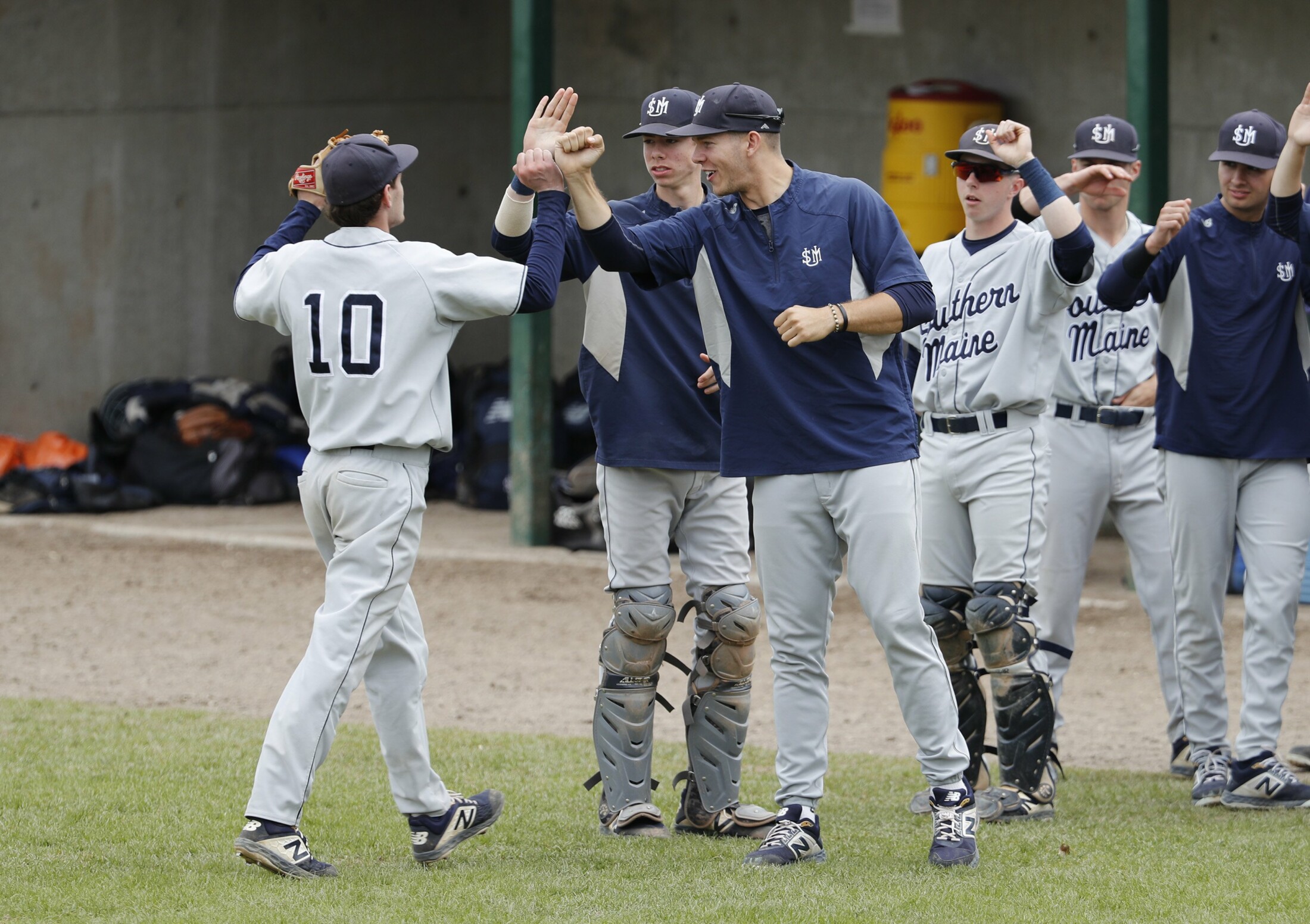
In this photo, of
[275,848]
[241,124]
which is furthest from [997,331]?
[241,124]

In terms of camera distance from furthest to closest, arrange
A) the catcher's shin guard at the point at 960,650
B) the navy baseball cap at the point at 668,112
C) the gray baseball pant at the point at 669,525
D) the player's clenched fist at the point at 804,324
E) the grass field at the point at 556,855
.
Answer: the catcher's shin guard at the point at 960,650 < the gray baseball pant at the point at 669,525 < the navy baseball cap at the point at 668,112 < the player's clenched fist at the point at 804,324 < the grass field at the point at 556,855

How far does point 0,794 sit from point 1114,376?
3.87 meters

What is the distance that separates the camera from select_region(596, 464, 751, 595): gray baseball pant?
5.17m

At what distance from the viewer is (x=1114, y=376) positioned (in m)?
6.08

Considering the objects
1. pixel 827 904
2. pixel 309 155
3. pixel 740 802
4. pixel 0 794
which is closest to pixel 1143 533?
pixel 740 802

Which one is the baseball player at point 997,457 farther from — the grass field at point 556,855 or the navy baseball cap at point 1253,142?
the navy baseball cap at point 1253,142

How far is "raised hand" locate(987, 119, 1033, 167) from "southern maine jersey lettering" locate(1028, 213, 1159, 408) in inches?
46.3

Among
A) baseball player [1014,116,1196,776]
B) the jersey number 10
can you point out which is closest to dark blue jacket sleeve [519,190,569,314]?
the jersey number 10

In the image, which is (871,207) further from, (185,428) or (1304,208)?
(185,428)

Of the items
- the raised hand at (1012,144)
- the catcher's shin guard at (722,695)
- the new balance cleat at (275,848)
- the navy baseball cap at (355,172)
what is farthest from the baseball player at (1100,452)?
the new balance cleat at (275,848)

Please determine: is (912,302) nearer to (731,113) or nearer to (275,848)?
(731,113)

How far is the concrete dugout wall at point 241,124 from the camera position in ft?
45.2

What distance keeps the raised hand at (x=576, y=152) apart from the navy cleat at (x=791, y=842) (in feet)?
5.74

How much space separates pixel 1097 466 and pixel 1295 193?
119 cm
